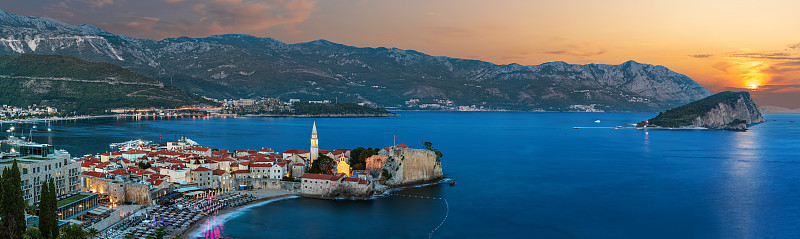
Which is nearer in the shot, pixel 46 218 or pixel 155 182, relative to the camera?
pixel 46 218

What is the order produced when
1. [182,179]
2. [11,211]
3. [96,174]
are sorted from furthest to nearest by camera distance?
1. [182,179]
2. [96,174]
3. [11,211]

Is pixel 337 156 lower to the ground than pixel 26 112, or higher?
lower

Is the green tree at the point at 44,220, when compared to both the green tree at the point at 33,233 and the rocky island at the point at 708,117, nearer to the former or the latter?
the green tree at the point at 33,233

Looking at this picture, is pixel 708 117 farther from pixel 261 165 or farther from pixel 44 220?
pixel 44 220

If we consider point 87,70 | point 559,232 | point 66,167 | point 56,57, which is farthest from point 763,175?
point 56,57

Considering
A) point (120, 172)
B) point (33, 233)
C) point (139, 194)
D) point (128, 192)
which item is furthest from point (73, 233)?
point (120, 172)

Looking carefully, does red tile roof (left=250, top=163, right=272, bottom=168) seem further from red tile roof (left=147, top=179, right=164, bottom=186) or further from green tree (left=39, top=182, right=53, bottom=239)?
green tree (left=39, top=182, right=53, bottom=239)

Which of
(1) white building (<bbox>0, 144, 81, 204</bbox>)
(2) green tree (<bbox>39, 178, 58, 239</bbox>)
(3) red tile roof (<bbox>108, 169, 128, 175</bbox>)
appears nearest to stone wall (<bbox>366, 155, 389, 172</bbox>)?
(3) red tile roof (<bbox>108, 169, 128, 175</bbox>)
